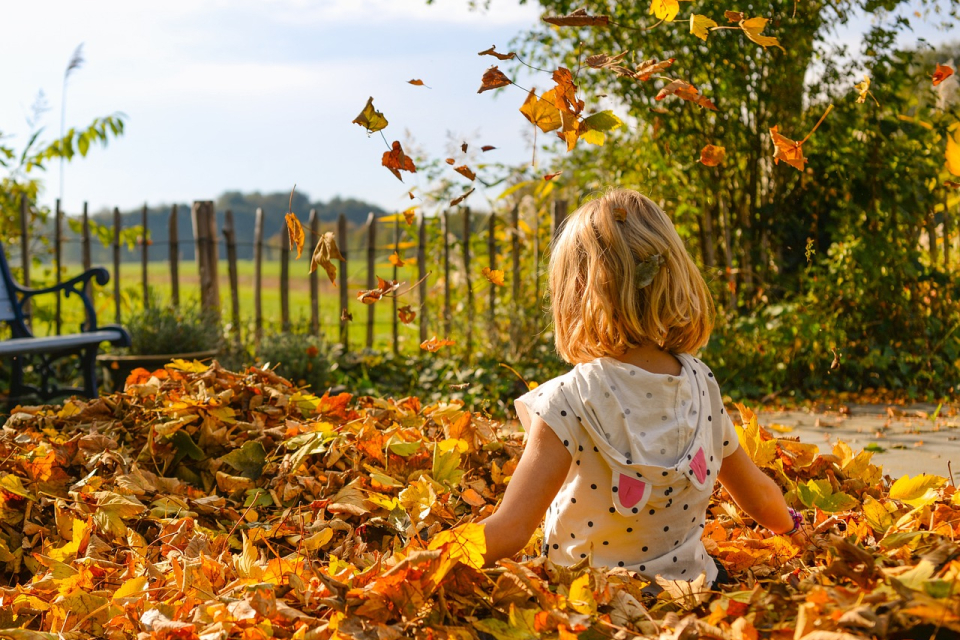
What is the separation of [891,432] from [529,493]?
11.2 feet

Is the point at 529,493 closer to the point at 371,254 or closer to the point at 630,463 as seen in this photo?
the point at 630,463

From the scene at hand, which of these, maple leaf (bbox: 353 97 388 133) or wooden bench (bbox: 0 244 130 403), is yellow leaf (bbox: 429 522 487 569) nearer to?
maple leaf (bbox: 353 97 388 133)

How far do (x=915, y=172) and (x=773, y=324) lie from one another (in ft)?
4.97

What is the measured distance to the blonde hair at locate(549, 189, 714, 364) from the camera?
1.53 meters

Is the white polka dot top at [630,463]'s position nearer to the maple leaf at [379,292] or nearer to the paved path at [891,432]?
the maple leaf at [379,292]

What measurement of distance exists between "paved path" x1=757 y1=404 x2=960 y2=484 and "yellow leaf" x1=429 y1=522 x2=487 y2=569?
219cm

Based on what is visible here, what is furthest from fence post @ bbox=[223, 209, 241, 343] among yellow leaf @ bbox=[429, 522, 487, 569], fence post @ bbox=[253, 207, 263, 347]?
yellow leaf @ bbox=[429, 522, 487, 569]

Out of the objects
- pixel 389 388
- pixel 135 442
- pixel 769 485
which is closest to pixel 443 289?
pixel 389 388

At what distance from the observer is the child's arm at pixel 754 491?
175 cm

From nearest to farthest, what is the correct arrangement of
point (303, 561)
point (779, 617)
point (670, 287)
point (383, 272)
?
point (779, 617)
point (670, 287)
point (303, 561)
point (383, 272)

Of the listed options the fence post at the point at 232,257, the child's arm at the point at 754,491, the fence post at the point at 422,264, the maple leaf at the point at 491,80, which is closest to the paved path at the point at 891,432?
the child's arm at the point at 754,491

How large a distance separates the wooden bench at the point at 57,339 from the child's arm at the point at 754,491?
343 centimetres

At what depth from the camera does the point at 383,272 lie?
7.08 m

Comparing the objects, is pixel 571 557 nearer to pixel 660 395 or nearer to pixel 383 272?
pixel 660 395
